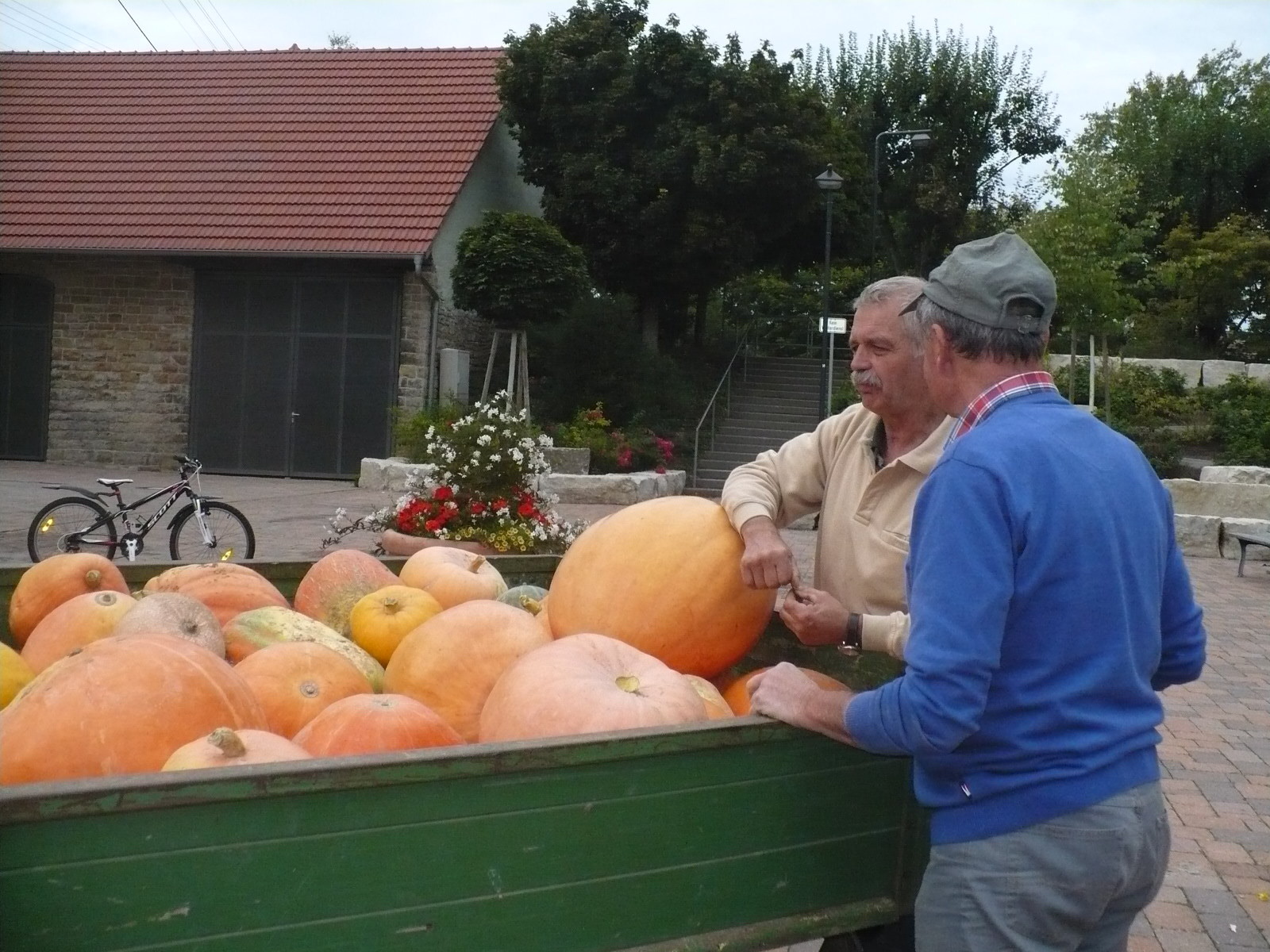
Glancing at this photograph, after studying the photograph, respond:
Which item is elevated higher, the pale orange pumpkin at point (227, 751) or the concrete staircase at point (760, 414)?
the concrete staircase at point (760, 414)

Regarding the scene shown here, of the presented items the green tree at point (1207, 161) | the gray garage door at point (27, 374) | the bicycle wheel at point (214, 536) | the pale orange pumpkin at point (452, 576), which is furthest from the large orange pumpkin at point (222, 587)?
the green tree at point (1207, 161)

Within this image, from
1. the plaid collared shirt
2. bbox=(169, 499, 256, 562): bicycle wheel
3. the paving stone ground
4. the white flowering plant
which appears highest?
the plaid collared shirt

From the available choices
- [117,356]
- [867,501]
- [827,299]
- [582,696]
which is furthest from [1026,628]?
[117,356]

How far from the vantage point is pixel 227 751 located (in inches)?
72.1

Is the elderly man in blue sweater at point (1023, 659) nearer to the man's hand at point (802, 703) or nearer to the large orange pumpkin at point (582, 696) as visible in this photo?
the man's hand at point (802, 703)

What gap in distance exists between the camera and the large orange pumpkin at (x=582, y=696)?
2.08 meters

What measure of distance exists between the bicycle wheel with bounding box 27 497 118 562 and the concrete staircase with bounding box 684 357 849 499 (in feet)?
35.0

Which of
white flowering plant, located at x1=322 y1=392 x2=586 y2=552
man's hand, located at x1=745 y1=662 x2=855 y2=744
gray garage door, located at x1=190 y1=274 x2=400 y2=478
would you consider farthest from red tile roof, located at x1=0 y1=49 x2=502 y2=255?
man's hand, located at x1=745 y1=662 x2=855 y2=744

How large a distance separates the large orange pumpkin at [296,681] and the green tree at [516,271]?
1565 cm

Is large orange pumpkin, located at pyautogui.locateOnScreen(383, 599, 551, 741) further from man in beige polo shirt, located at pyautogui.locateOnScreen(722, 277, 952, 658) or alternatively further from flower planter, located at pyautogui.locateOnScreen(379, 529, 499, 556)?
flower planter, located at pyautogui.locateOnScreen(379, 529, 499, 556)

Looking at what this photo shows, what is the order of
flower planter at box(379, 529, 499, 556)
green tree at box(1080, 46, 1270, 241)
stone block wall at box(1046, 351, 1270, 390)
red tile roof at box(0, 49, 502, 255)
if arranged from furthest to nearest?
green tree at box(1080, 46, 1270, 241) → stone block wall at box(1046, 351, 1270, 390) → red tile roof at box(0, 49, 502, 255) → flower planter at box(379, 529, 499, 556)

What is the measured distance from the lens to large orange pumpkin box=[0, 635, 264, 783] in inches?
74.2

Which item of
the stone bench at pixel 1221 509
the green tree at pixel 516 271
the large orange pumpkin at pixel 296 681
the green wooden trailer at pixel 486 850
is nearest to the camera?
the green wooden trailer at pixel 486 850

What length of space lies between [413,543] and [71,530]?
3.24 meters
